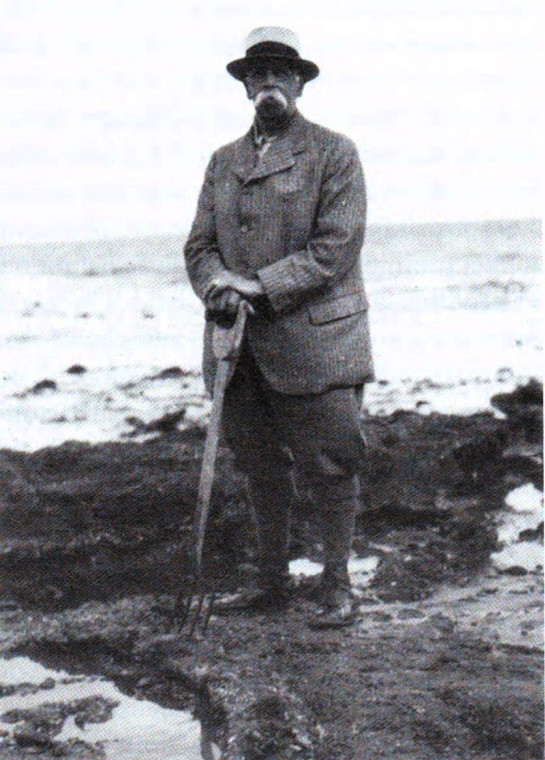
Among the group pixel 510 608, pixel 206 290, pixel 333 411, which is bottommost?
pixel 510 608

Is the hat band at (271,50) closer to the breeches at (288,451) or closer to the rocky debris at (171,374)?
the breeches at (288,451)

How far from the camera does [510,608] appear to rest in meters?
3.88

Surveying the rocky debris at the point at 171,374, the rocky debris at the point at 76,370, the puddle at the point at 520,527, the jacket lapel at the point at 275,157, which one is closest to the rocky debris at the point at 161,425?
the rocky debris at the point at 171,374

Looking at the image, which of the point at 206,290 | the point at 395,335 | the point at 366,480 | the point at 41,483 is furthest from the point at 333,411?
the point at 395,335

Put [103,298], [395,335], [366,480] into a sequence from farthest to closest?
[103,298]
[395,335]
[366,480]

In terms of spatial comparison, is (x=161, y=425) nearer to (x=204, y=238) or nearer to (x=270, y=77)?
(x=204, y=238)

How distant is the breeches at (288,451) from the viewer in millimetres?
3762

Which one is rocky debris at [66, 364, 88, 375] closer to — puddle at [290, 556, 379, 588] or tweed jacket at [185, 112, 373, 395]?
puddle at [290, 556, 379, 588]

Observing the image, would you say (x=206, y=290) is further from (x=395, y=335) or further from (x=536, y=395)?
(x=395, y=335)

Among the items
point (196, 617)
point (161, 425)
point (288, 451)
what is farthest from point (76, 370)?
point (196, 617)

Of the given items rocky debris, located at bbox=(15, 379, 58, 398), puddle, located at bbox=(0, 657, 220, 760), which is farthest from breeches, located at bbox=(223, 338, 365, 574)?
rocky debris, located at bbox=(15, 379, 58, 398)

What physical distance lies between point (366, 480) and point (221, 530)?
0.95 metres

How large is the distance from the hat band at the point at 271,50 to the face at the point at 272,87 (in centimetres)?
3

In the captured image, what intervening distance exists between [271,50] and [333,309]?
90cm
